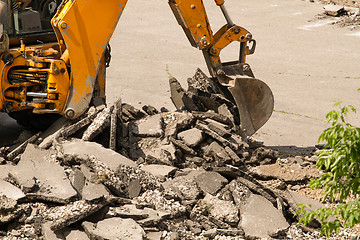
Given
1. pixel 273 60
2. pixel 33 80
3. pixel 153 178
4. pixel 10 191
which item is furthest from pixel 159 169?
pixel 273 60

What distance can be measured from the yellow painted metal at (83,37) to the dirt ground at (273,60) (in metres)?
1.86

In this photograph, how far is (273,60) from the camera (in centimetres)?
1460

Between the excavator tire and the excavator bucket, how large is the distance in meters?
2.45

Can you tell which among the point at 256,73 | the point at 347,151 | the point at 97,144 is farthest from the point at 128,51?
the point at 347,151

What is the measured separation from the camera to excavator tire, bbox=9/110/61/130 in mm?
8133

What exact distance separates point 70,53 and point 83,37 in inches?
10.1

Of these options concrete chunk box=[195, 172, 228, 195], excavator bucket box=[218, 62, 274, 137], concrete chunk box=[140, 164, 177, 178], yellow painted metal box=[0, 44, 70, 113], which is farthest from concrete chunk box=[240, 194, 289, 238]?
yellow painted metal box=[0, 44, 70, 113]

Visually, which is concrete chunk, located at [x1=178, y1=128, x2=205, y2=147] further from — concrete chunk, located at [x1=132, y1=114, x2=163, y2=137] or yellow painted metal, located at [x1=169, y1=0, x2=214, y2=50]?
yellow painted metal, located at [x1=169, y1=0, x2=214, y2=50]

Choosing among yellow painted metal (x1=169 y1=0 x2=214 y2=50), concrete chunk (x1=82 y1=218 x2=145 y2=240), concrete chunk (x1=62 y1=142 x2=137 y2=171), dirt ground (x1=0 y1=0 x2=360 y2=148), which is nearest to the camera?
concrete chunk (x1=82 y1=218 x2=145 y2=240)

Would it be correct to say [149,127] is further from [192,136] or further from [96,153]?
[96,153]

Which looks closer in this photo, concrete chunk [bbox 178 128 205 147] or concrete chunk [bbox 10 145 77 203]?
concrete chunk [bbox 10 145 77 203]

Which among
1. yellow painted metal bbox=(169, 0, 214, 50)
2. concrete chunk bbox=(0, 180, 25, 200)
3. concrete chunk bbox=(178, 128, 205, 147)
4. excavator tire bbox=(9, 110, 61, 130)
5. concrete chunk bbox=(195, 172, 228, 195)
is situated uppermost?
yellow painted metal bbox=(169, 0, 214, 50)

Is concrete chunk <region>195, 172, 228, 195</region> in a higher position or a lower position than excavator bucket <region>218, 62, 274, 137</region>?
lower

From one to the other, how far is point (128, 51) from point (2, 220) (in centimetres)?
1004
